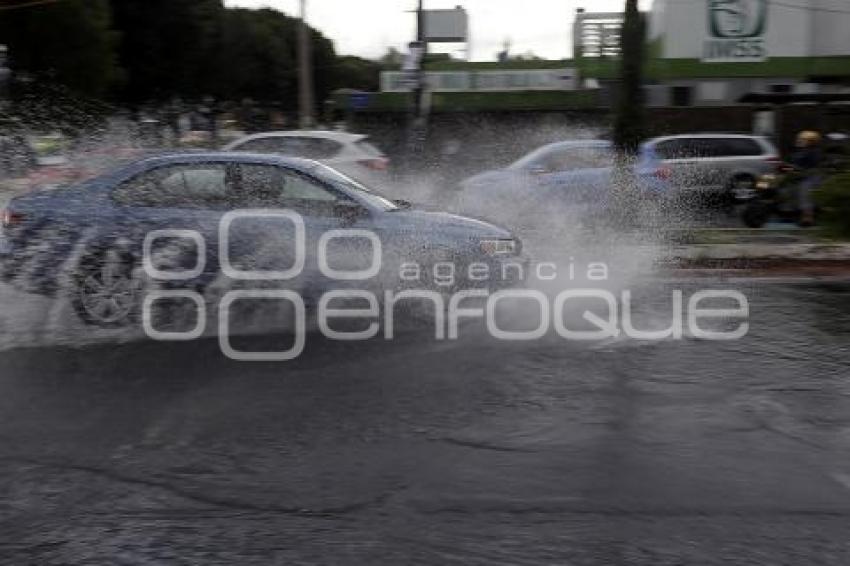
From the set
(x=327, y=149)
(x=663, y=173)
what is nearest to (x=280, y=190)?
(x=327, y=149)

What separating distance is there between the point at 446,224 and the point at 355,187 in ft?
2.57

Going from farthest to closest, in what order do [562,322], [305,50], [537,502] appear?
[305,50] < [562,322] < [537,502]

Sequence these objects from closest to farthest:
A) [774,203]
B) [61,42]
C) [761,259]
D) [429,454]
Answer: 1. [429,454]
2. [761,259]
3. [774,203]
4. [61,42]

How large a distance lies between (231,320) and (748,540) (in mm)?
4684

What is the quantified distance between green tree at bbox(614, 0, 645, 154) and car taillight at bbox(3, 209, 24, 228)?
30.9ft

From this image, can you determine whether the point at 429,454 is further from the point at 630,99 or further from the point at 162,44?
the point at 162,44

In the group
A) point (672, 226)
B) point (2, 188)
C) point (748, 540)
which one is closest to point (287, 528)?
point (748, 540)

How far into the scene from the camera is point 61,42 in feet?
122

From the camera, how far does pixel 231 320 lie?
7820mm

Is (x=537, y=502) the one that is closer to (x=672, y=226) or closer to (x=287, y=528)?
(x=287, y=528)

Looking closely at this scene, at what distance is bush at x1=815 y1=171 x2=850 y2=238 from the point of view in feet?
37.0

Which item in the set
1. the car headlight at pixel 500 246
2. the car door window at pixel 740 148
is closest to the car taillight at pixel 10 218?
the car headlight at pixel 500 246

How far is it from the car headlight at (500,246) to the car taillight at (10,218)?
3509mm

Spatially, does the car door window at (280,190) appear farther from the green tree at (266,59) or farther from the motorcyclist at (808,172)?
the green tree at (266,59)
